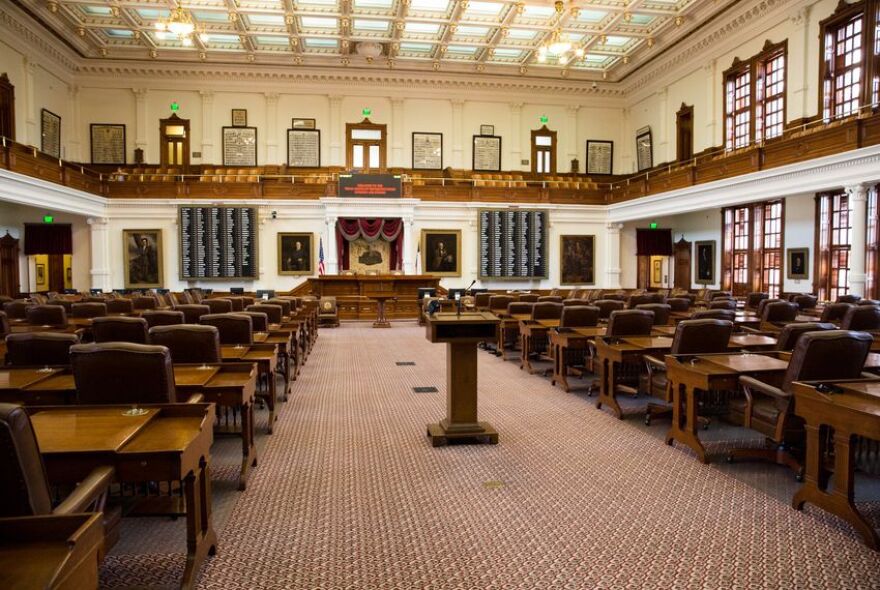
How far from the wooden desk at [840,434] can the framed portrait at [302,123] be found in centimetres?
2150

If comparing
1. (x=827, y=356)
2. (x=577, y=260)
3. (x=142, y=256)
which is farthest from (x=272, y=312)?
(x=577, y=260)

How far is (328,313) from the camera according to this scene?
52.1ft

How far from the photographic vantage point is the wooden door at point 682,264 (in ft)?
66.8

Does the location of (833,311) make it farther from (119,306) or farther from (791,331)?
(119,306)

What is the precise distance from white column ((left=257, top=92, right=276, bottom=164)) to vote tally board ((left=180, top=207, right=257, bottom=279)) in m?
3.72

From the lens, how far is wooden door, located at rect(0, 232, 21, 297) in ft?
57.4

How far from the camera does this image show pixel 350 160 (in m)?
22.7

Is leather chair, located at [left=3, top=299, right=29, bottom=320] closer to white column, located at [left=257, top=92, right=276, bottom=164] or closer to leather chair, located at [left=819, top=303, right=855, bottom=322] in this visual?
leather chair, located at [left=819, top=303, right=855, bottom=322]

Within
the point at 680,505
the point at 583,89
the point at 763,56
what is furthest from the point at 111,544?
the point at 583,89

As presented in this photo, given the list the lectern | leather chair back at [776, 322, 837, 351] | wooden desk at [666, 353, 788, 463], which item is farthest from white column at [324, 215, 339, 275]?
leather chair back at [776, 322, 837, 351]

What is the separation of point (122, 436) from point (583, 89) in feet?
80.7

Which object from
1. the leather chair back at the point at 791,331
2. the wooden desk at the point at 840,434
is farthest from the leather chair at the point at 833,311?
the wooden desk at the point at 840,434

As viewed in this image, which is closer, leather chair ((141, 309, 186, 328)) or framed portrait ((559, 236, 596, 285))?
leather chair ((141, 309, 186, 328))

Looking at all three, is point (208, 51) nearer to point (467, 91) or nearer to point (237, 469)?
point (467, 91)
